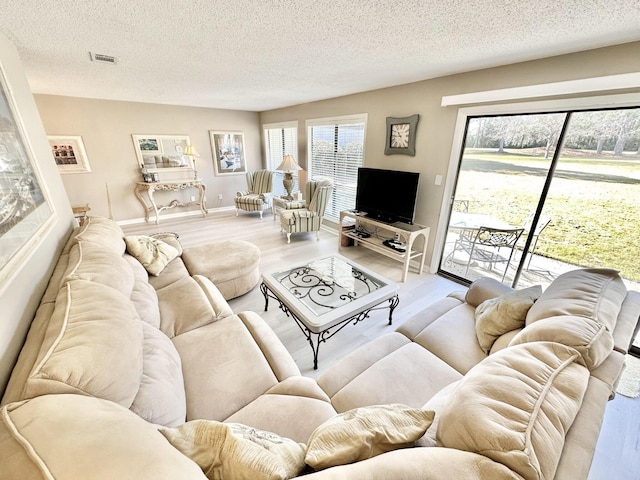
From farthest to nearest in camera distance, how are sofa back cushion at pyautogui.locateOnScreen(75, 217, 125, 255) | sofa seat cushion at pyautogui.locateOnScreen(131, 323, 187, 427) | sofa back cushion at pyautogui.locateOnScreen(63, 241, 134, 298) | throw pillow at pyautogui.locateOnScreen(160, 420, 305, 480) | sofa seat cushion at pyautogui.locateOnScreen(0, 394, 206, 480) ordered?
sofa back cushion at pyautogui.locateOnScreen(75, 217, 125, 255), sofa back cushion at pyautogui.locateOnScreen(63, 241, 134, 298), sofa seat cushion at pyautogui.locateOnScreen(131, 323, 187, 427), throw pillow at pyautogui.locateOnScreen(160, 420, 305, 480), sofa seat cushion at pyautogui.locateOnScreen(0, 394, 206, 480)

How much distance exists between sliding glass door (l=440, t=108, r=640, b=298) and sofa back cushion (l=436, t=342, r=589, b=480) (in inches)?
83.8

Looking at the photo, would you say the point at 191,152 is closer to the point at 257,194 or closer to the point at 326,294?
the point at 257,194

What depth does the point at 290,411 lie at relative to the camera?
3.61ft

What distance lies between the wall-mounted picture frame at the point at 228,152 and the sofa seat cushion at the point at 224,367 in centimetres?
493

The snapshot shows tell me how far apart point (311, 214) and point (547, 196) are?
293cm

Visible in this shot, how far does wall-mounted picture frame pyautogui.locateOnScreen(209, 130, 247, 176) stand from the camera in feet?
18.2

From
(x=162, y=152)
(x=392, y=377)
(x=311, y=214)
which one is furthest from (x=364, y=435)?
(x=162, y=152)

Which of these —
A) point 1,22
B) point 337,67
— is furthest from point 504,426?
point 1,22

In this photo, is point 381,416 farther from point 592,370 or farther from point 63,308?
point 63,308

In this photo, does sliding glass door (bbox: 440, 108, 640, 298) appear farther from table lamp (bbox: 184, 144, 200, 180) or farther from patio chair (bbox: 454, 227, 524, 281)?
table lamp (bbox: 184, 144, 200, 180)

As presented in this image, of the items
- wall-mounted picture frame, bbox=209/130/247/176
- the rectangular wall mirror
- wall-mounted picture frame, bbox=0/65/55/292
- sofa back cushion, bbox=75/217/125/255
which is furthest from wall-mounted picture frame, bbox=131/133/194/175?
wall-mounted picture frame, bbox=0/65/55/292

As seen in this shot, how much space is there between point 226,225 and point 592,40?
508 centimetres

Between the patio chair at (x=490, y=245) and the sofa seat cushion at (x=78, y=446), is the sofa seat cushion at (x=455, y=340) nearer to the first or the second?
the sofa seat cushion at (x=78, y=446)

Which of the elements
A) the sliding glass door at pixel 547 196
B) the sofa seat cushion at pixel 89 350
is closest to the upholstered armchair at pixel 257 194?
the sliding glass door at pixel 547 196
